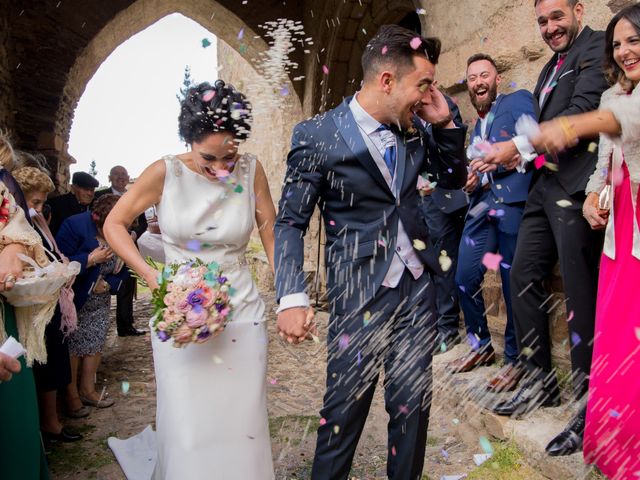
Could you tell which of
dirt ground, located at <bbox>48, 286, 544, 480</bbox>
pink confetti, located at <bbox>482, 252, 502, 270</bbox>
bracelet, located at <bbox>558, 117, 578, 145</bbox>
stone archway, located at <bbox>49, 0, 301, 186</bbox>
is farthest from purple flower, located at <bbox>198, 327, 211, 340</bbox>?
stone archway, located at <bbox>49, 0, 301, 186</bbox>

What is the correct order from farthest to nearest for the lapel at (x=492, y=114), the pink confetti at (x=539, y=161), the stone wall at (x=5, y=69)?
the stone wall at (x=5, y=69) → the lapel at (x=492, y=114) → the pink confetti at (x=539, y=161)

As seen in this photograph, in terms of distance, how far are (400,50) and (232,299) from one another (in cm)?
141

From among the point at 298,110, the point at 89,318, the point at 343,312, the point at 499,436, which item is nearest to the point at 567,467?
the point at 499,436

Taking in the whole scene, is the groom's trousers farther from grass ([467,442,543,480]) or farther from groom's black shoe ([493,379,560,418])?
groom's black shoe ([493,379,560,418])

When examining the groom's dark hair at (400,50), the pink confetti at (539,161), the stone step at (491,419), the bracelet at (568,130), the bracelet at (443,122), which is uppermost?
the groom's dark hair at (400,50)

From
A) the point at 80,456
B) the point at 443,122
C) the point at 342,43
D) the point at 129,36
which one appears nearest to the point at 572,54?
the point at 443,122

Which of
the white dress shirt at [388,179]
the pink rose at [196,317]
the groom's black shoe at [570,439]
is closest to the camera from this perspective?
the pink rose at [196,317]

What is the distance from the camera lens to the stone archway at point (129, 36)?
9180mm

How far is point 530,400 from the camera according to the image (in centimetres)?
343

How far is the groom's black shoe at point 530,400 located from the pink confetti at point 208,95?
2.48 m

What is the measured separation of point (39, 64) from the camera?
867 cm

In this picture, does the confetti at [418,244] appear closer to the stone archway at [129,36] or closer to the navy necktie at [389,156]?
the navy necktie at [389,156]

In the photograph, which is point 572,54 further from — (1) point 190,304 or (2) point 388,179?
(1) point 190,304

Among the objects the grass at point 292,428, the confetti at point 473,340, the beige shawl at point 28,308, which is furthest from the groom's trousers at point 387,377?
the confetti at point 473,340
